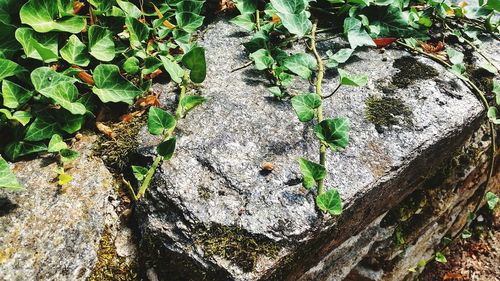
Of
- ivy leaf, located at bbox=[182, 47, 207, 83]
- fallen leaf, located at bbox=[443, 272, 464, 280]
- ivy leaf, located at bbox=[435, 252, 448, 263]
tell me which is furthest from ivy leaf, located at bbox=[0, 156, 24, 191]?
fallen leaf, located at bbox=[443, 272, 464, 280]

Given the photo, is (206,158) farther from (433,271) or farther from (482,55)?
(433,271)

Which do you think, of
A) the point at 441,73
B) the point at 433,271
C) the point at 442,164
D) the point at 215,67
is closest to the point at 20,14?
the point at 215,67

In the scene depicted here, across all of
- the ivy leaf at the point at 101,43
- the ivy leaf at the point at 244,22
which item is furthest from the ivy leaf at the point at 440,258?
the ivy leaf at the point at 101,43

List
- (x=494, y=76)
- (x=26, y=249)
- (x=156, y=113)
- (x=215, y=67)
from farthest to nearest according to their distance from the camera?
(x=494, y=76) → (x=215, y=67) → (x=156, y=113) → (x=26, y=249)

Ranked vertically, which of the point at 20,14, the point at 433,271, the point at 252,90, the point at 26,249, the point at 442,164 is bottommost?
the point at 433,271

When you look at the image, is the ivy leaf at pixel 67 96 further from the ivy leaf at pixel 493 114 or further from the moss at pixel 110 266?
the ivy leaf at pixel 493 114

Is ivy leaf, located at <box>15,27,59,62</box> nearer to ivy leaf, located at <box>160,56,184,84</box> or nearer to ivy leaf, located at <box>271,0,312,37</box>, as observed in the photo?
ivy leaf, located at <box>160,56,184,84</box>
